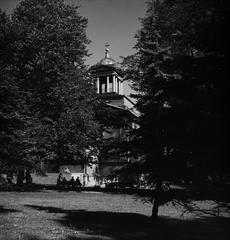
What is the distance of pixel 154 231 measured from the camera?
38.3 ft

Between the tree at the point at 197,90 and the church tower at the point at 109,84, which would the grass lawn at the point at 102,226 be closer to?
the tree at the point at 197,90

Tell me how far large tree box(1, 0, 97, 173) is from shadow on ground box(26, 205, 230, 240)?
13.0 meters

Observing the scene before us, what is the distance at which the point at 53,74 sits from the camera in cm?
3047

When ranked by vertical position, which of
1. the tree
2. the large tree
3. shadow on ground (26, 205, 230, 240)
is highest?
the large tree

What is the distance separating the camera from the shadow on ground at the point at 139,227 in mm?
10812

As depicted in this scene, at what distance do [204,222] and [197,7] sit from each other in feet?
32.6

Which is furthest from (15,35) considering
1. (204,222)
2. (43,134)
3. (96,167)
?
(96,167)

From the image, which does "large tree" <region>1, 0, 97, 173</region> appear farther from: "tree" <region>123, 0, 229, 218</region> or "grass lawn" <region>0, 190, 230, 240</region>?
"tree" <region>123, 0, 229, 218</region>

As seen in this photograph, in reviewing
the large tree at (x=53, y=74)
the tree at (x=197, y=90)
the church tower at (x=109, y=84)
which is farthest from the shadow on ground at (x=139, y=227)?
the church tower at (x=109, y=84)

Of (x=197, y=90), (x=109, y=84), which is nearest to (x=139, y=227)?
(x=197, y=90)

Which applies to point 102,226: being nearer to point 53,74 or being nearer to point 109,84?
point 53,74

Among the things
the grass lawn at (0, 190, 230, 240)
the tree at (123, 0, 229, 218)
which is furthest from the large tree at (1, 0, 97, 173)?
the tree at (123, 0, 229, 218)

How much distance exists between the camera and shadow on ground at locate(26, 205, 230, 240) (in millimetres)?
10812

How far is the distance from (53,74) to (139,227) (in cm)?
2097
